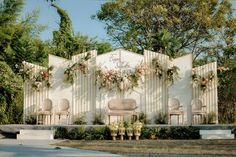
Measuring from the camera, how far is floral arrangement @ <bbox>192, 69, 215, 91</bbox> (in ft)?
58.5

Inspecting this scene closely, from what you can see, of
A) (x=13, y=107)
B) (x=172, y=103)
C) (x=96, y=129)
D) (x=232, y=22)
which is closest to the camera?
(x=96, y=129)

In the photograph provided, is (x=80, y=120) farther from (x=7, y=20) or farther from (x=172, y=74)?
(x=7, y=20)

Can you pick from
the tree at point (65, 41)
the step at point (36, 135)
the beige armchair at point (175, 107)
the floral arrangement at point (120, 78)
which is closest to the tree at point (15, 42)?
the tree at point (65, 41)

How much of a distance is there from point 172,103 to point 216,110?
162 cm

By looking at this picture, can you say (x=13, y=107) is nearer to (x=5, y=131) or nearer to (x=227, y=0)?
(x=5, y=131)

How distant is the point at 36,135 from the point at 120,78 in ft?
13.2

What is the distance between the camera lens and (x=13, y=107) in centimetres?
1906

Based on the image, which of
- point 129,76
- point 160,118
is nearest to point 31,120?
point 129,76

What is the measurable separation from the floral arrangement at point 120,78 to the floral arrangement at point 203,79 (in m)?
1.79

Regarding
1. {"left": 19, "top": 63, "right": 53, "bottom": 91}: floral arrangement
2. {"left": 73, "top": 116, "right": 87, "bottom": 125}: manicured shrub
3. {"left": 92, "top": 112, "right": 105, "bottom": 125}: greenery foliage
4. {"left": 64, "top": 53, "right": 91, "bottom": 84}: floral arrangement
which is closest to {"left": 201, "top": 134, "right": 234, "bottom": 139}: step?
{"left": 92, "top": 112, "right": 105, "bottom": 125}: greenery foliage

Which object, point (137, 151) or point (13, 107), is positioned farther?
point (13, 107)

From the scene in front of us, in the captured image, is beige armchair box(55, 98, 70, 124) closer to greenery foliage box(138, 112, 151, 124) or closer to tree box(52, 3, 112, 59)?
greenery foliage box(138, 112, 151, 124)

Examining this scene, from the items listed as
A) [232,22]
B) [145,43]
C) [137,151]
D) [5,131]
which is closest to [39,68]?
[5,131]

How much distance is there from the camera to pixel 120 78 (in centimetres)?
1805
